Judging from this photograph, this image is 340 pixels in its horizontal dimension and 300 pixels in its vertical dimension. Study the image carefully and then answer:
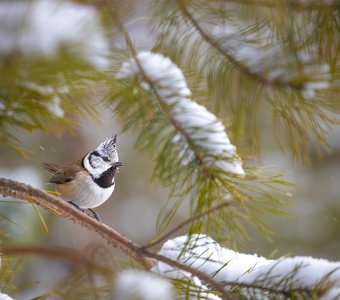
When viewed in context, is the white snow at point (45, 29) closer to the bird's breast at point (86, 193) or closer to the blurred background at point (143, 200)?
the bird's breast at point (86, 193)

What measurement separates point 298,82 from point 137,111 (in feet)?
1.24

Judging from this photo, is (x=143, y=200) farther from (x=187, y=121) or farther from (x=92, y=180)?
(x=187, y=121)

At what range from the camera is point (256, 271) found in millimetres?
1261

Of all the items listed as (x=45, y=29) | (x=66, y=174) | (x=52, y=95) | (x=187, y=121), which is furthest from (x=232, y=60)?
(x=66, y=174)

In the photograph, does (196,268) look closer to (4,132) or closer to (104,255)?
(104,255)

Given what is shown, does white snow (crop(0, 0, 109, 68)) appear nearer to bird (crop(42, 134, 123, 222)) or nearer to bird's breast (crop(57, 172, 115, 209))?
bird (crop(42, 134, 123, 222))

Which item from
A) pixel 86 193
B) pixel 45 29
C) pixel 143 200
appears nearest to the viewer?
pixel 45 29

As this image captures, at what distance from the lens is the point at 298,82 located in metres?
1.21

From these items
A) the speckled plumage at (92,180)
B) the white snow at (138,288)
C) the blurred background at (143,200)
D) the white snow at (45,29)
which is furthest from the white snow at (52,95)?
the blurred background at (143,200)

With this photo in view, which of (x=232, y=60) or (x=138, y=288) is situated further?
(x=232, y=60)

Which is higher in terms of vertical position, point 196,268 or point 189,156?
point 189,156

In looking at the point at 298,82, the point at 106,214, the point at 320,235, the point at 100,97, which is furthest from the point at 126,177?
the point at 298,82

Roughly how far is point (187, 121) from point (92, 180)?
47.4 inches

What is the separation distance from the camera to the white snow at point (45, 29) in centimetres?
90
